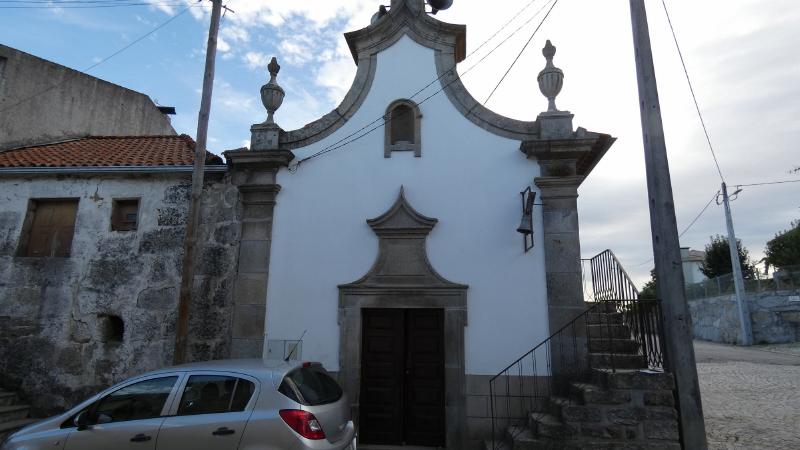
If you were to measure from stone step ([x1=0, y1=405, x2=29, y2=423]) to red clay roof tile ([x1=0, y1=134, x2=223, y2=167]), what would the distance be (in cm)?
436

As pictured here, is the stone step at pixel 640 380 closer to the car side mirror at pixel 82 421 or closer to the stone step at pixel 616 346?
the stone step at pixel 616 346

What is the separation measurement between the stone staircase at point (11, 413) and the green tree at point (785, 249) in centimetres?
3692

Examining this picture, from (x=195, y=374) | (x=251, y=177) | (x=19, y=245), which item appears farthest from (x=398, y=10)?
(x=19, y=245)

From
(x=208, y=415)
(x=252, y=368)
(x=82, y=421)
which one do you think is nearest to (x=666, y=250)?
(x=252, y=368)

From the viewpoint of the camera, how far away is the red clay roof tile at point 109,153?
8.79 metres

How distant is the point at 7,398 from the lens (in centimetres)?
770

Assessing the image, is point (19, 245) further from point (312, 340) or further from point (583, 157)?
point (583, 157)

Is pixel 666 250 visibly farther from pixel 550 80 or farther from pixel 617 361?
pixel 550 80

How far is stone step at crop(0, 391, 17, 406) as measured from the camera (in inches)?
300

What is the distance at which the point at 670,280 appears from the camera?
579 centimetres

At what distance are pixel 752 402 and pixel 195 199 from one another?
11.2 m

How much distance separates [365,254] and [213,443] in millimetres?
3994

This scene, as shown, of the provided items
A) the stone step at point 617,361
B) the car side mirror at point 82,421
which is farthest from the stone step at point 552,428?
the car side mirror at point 82,421

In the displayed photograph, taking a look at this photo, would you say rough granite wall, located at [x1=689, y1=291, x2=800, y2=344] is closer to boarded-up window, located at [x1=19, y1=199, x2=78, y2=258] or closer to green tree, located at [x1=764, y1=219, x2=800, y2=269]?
green tree, located at [x1=764, y1=219, x2=800, y2=269]
